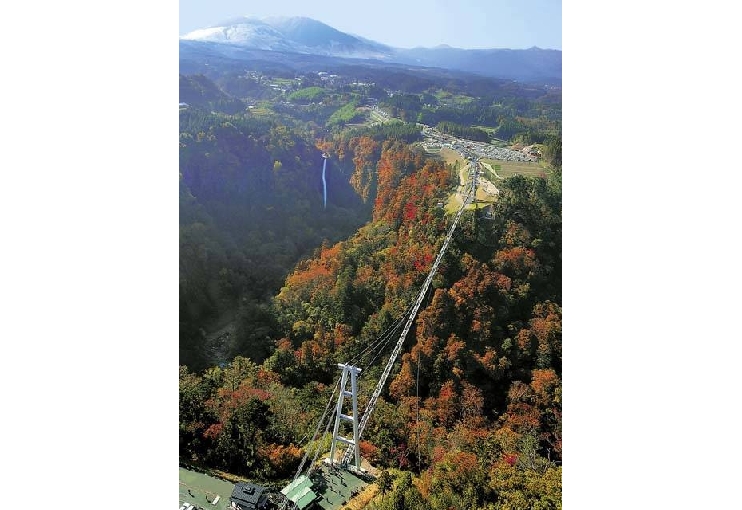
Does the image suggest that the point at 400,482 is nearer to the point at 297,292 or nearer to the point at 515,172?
the point at 297,292

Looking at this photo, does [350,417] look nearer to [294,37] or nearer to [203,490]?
[203,490]

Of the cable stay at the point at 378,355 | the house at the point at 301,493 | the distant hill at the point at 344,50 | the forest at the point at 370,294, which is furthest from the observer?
the distant hill at the point at 344,50

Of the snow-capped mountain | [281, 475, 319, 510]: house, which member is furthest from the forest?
the snow-capped mountain

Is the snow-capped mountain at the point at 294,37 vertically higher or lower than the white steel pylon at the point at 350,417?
higher

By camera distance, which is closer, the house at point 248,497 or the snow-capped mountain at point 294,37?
the house at point 248,497

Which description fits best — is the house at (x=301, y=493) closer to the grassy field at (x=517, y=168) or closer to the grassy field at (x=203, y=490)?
the grassy field at (x=203, y=490)

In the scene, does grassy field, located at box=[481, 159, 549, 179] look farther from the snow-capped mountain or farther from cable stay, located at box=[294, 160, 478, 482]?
the snow-capped mountain

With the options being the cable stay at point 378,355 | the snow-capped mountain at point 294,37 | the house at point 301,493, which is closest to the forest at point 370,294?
the cable stay at point 378,355
